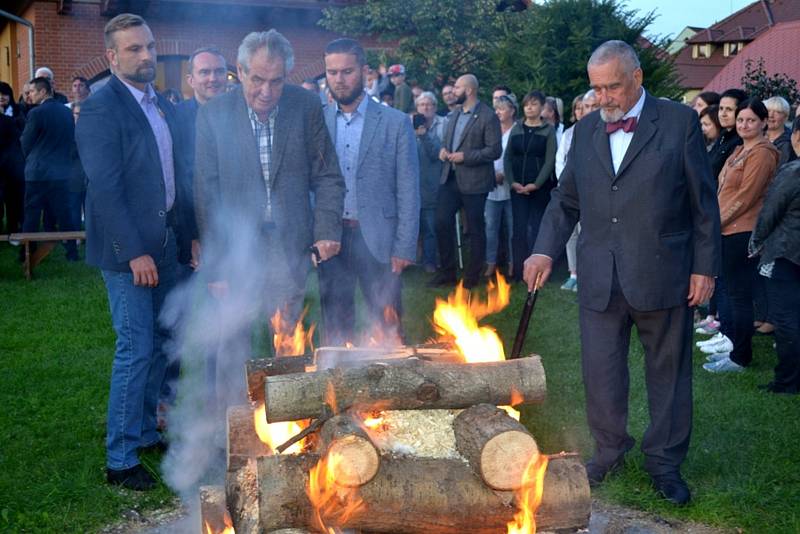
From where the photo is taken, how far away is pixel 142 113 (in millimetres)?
5199

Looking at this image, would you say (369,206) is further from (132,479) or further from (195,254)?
(132,479)

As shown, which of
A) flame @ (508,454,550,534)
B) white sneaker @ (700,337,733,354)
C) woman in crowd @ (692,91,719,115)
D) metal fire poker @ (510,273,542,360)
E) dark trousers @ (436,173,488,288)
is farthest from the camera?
dark trousers @ (436,173,488,288)

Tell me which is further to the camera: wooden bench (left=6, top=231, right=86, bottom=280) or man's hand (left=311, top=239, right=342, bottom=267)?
wooden bench (left=6, top=231, right=86, bottom=280)

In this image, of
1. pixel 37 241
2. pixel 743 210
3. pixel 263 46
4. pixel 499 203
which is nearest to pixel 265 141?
pixel 263 46

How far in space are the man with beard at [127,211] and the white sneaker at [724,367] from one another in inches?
182

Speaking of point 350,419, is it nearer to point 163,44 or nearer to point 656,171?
point 656,171

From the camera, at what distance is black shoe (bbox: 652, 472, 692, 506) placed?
16.2 ft

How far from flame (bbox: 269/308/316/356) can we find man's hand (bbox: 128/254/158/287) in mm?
819

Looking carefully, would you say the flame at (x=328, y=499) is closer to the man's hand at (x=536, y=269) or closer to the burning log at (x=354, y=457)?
the burning log at (x=354, y=457)

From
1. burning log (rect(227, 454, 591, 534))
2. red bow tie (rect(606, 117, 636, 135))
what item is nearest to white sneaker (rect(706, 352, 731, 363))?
red bow tie (rect(606, 117, 636, 135))

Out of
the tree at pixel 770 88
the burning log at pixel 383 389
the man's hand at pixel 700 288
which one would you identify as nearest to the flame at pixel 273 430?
the burning log at pixel 383 389

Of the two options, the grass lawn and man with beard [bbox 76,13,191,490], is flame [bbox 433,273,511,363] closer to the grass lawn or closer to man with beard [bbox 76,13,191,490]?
the grass lawn

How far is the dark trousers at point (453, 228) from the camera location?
11.1 metres

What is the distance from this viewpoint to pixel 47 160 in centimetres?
1297
